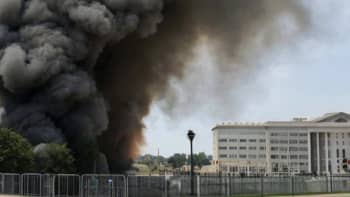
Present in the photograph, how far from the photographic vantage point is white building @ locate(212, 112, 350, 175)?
440 feet

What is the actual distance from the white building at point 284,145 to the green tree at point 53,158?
8761 centimetres

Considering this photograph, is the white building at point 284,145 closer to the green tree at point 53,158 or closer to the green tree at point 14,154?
the green tree at point 53,158

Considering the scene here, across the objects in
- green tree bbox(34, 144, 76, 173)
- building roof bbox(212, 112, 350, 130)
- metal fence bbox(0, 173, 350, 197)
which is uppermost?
building roof bbox(212, 112, 350, 130)

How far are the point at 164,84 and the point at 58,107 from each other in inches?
794

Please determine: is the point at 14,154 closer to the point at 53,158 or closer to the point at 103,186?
the point at 53,158

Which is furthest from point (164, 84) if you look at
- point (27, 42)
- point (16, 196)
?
point (16, 196)

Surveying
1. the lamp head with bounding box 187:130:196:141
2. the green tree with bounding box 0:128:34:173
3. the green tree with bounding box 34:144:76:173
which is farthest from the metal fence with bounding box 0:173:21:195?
the lamp head with bounding box 187:130:196:141

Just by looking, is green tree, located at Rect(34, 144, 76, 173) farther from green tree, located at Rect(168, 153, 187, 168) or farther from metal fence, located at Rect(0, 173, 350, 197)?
green tree, located at Rect(168, 153, 187, 168)

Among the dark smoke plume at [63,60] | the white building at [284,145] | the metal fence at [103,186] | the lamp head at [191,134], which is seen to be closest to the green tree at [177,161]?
the white building at [284,145]

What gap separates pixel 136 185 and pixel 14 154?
13.0 metres

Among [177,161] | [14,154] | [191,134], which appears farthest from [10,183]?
[177,161]

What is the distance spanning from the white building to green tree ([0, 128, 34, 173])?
90.1 meters

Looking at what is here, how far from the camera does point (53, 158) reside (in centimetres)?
4312

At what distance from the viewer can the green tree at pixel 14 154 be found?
42406 mm
